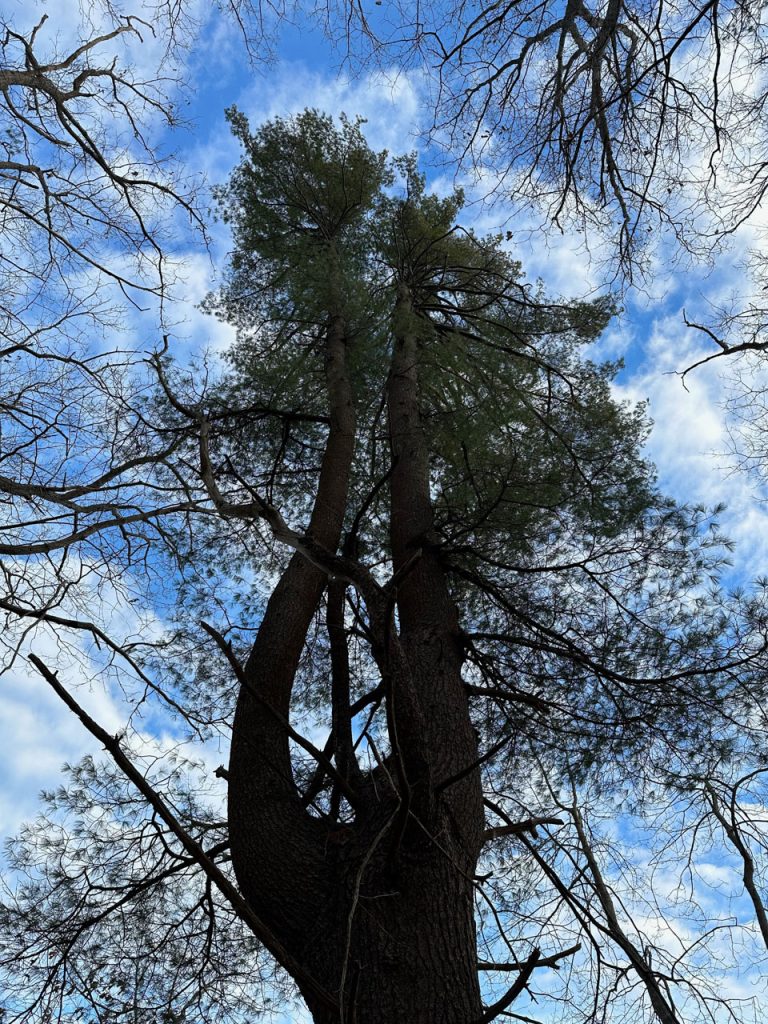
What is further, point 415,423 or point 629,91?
point 415,423

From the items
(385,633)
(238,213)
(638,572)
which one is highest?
(238,213)

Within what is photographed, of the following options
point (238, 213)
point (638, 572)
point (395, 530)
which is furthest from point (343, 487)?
point (238, 213)

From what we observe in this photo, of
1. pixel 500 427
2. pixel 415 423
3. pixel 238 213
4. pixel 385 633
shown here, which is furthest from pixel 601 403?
pixel 385 633

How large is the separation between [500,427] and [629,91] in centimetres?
209

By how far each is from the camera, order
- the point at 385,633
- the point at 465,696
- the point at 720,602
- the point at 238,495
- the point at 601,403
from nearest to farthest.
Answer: the point at 385,633 < the point at 465,696 < the point at 720,602 < the point at 238,495 < the point at 601,403

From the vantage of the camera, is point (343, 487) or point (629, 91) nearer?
point (629, 91)

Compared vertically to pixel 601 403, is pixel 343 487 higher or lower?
lower

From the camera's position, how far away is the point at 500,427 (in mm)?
4875

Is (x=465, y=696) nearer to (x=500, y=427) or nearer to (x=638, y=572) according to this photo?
(x=638, y=572)

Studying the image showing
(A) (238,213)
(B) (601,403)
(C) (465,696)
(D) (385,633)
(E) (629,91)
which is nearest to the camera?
(D) (385,633)

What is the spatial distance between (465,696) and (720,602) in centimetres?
146

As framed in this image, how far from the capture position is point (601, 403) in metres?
5.49

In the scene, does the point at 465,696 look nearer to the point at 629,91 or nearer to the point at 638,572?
the point at 638,572

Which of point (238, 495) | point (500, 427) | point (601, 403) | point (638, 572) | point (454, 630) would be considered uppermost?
point (601, 403)
